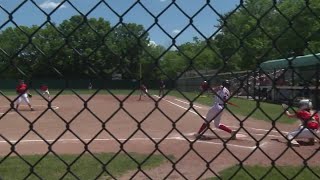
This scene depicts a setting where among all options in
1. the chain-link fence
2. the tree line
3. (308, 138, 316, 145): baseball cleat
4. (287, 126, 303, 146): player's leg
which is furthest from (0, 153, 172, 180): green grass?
(308, 138, 316, 145): baseball cleat

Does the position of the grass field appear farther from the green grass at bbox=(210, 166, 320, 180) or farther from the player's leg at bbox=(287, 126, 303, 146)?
the green grass at bbox=(210, 166, 320, 180)

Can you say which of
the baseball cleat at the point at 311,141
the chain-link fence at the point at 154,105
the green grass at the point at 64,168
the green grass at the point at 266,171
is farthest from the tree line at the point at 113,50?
the baseball cleat at the point at 311,141

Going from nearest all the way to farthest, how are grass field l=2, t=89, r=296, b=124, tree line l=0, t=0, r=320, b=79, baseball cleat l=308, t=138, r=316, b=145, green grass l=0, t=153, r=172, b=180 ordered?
tree line l=0, t=0, r=320, b=79
grass field l=2, t=89, r=296, b=124
green grass l=0, t=153, r=172, b=180
baseball cleat l=308, t=138, r=316, b=145

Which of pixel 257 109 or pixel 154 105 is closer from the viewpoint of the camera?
pixel 257 109

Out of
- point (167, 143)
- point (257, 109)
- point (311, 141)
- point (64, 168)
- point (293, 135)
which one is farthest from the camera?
point (311, 141)

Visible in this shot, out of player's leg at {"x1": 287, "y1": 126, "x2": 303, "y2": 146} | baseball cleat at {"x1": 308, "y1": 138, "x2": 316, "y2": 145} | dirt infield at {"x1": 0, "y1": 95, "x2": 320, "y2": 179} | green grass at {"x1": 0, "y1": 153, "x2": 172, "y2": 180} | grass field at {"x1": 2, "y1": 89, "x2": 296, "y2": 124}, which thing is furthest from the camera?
baseball cleat at {"x1": 308, "y1": 138, "x2": 316, "y2": 145}

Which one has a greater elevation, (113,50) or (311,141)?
(113,50)

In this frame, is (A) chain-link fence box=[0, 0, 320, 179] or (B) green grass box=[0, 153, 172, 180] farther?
(B) green grass box=[0, 153, 172, 180]

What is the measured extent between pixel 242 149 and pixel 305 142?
216cm

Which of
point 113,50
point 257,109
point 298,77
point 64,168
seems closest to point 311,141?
point 64,168

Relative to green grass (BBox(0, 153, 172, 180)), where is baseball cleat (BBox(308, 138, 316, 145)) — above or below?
below

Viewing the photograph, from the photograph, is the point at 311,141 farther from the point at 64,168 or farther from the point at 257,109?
the point at 257,109

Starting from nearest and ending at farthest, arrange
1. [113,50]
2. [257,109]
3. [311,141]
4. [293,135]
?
[113,50] → [257,109] → [293,135] → [311,141]

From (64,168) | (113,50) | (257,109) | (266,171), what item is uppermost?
(113,50)
